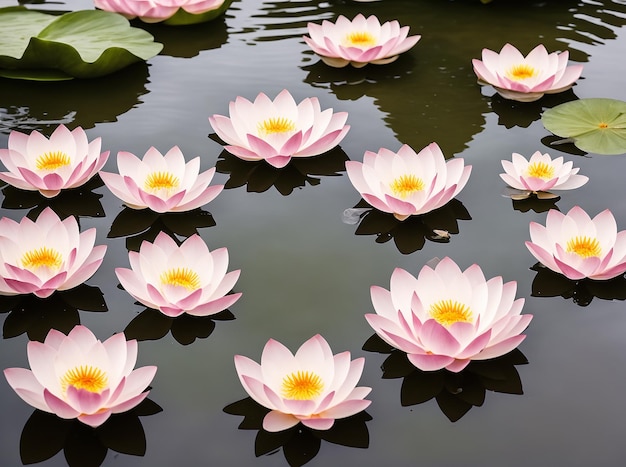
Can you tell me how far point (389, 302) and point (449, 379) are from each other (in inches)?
7.7

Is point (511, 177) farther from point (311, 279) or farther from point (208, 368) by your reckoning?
point (208, 368)

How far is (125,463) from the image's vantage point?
1294mm

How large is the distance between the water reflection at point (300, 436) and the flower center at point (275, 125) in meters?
0.97

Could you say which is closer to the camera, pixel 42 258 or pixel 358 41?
pixel 42 258

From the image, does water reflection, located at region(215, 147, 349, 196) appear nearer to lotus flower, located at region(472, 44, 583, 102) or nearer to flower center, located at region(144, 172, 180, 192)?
flower center, located at region(144, 172, 180, 192)

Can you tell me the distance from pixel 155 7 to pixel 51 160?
3.34 feet

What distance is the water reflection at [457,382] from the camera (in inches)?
55.6

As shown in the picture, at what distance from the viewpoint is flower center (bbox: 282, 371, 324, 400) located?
136 centimetres

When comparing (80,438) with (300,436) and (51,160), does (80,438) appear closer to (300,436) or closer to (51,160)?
(300,436)

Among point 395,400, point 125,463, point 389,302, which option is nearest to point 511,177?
point 389,302

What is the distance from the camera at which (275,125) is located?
7.13 ft

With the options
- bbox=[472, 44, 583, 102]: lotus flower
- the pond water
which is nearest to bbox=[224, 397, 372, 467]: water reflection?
the pond water

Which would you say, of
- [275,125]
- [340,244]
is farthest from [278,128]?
[340,244]

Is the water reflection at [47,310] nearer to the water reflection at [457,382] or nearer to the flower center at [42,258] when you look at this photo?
the flower center at [42,258]
